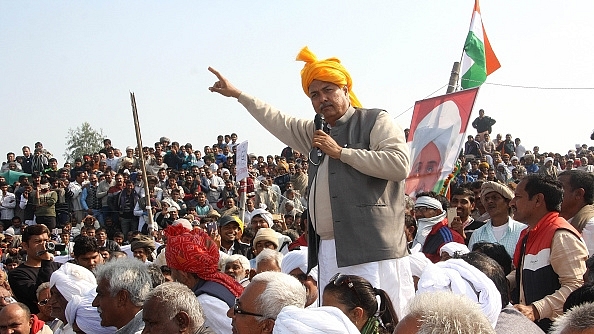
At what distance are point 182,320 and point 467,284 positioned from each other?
1460mm

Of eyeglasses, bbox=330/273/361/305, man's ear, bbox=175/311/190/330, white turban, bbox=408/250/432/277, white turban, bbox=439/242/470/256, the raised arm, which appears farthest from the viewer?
white turban, bbox=439/242/470/256

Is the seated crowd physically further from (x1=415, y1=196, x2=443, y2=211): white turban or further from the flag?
the flag

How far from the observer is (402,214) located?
446cm

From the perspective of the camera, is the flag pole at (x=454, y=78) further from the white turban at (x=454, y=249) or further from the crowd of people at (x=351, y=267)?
the white turban at (x=454, y=249)

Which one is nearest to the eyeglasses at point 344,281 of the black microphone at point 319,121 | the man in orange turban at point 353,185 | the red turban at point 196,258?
the man in orange turban at point 353,185

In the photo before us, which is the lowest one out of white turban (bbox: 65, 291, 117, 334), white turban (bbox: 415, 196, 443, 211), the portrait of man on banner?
white turban (bbox: 65, 291, 117, 334)

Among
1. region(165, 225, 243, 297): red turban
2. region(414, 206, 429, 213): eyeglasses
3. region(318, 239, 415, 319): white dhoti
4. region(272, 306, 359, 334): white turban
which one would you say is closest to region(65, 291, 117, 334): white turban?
region(165, 225, 243, 297): red turban

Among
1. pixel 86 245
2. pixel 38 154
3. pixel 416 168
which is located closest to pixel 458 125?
pixel 416 168

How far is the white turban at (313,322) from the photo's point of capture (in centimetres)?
278

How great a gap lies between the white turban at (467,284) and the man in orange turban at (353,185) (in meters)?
0.49

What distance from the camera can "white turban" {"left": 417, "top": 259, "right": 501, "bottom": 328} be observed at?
3.63 m

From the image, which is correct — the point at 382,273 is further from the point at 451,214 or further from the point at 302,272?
the point at 451,214

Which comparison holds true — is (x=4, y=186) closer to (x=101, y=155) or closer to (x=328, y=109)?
(x=101, y=155)

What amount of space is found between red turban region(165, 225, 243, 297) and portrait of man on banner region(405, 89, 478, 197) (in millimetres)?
4509
